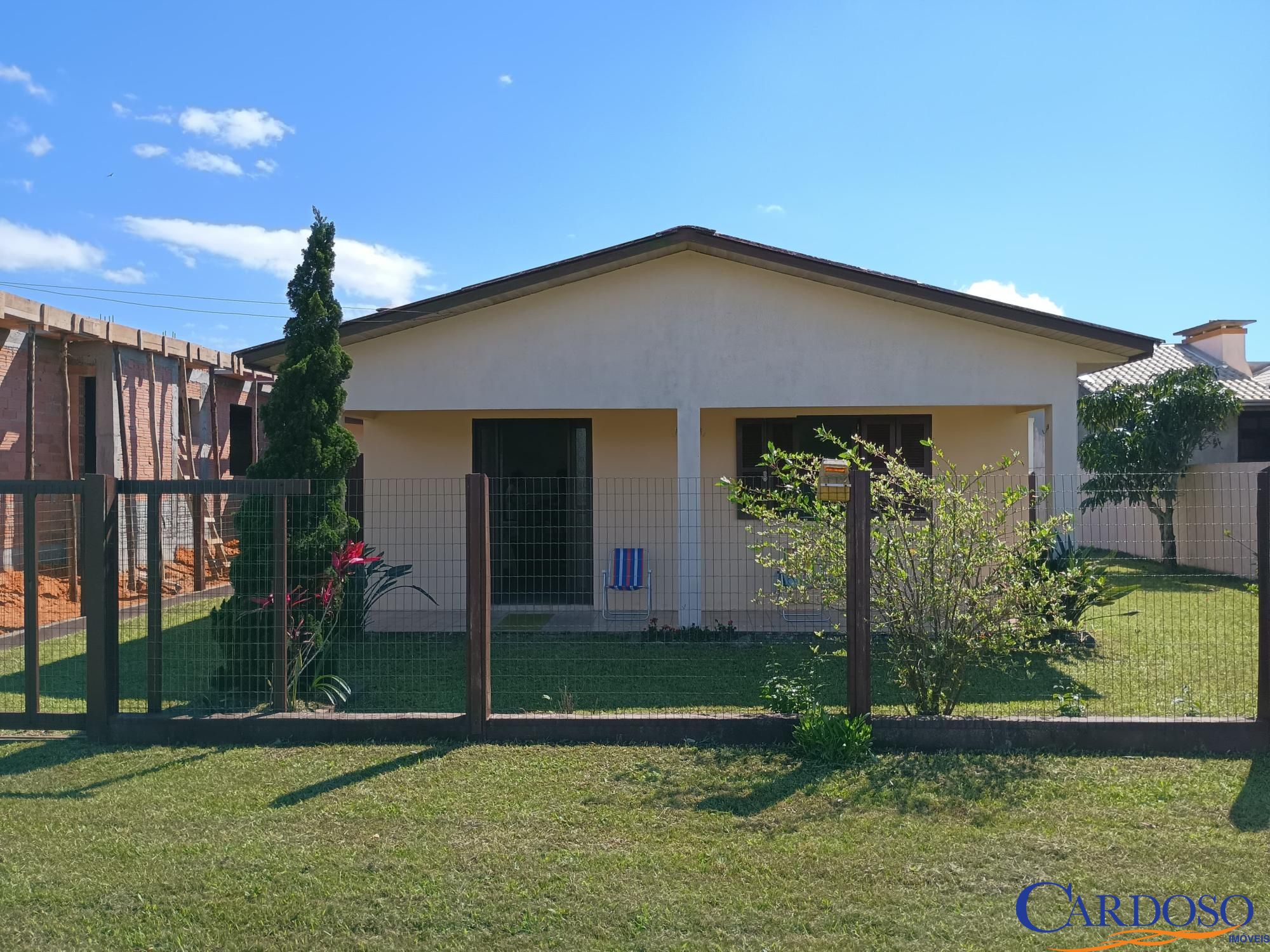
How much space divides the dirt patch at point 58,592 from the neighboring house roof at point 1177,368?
60.7 ft

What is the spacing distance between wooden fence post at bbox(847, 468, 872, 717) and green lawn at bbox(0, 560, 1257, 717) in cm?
75

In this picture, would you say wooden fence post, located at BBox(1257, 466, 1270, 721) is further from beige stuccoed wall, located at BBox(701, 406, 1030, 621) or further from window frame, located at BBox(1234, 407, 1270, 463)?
window frame, located at BBox(1234, 407, 1270, 463)

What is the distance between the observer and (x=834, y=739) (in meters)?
5.39

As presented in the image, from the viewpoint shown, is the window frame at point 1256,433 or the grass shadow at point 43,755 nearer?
the grass shadow at point 43,755

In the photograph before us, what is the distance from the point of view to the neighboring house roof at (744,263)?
9211 mm

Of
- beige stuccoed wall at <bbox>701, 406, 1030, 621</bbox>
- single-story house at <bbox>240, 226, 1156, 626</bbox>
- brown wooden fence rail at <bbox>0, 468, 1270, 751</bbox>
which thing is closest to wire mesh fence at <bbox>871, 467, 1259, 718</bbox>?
brown wooden fence rail at <bbox>0, 468, 1270, 751</bbox>

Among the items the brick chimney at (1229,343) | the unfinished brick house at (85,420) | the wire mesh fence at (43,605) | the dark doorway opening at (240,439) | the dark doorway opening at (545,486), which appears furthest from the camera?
the brick chimney at (1229,343)

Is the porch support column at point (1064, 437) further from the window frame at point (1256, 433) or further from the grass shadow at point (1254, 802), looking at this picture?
the window frame at point (1256, 433)

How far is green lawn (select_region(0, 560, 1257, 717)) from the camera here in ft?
22.0

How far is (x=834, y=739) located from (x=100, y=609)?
15.1 feet

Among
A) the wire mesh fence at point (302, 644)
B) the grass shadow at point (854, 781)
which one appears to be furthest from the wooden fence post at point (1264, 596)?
the wire mesh fence at point (302, 644)

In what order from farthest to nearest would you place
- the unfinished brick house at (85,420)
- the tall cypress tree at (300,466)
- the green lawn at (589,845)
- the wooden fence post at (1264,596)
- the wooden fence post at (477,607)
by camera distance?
the unfinished brick house at (85,420), the tall cypress tree at (300,466), the wooden fence post at (477,607), the wooden fence post at (1264,596), the green lawn at (589,845)

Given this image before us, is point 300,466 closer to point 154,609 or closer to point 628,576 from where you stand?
point 154,609

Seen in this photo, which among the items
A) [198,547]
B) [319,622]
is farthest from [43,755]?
[198,547]
